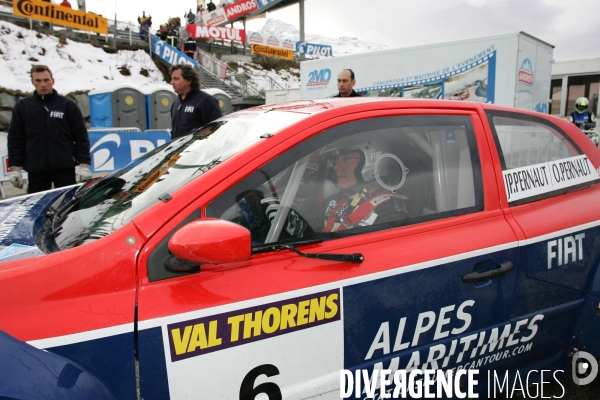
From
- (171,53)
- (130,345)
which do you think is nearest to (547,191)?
(130,345)

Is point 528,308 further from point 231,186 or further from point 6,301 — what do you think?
point 6,301

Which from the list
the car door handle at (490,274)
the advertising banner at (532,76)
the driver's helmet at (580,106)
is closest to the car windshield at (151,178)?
the car door handle at (490,274)

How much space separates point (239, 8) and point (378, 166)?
116 feet

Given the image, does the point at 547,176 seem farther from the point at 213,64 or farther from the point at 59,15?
the point at 213,64

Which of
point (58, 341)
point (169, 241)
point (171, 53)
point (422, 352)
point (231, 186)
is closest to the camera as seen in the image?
point (58, 341)

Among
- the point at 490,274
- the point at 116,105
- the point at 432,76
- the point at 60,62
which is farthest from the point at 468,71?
the point at 60,62

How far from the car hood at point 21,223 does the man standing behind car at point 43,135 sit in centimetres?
182

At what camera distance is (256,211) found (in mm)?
1459

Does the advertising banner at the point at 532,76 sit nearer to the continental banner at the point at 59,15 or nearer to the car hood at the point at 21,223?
the car hood at the point at 21,223

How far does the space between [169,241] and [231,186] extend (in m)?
0.27

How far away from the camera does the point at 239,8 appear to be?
3350 cm

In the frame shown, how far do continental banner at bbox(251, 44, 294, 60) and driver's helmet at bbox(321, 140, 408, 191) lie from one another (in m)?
30.7

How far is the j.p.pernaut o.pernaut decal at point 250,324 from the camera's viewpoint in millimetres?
1236

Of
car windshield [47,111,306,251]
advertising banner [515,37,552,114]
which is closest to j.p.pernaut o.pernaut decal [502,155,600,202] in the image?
car windshield [47,111,306,251]
